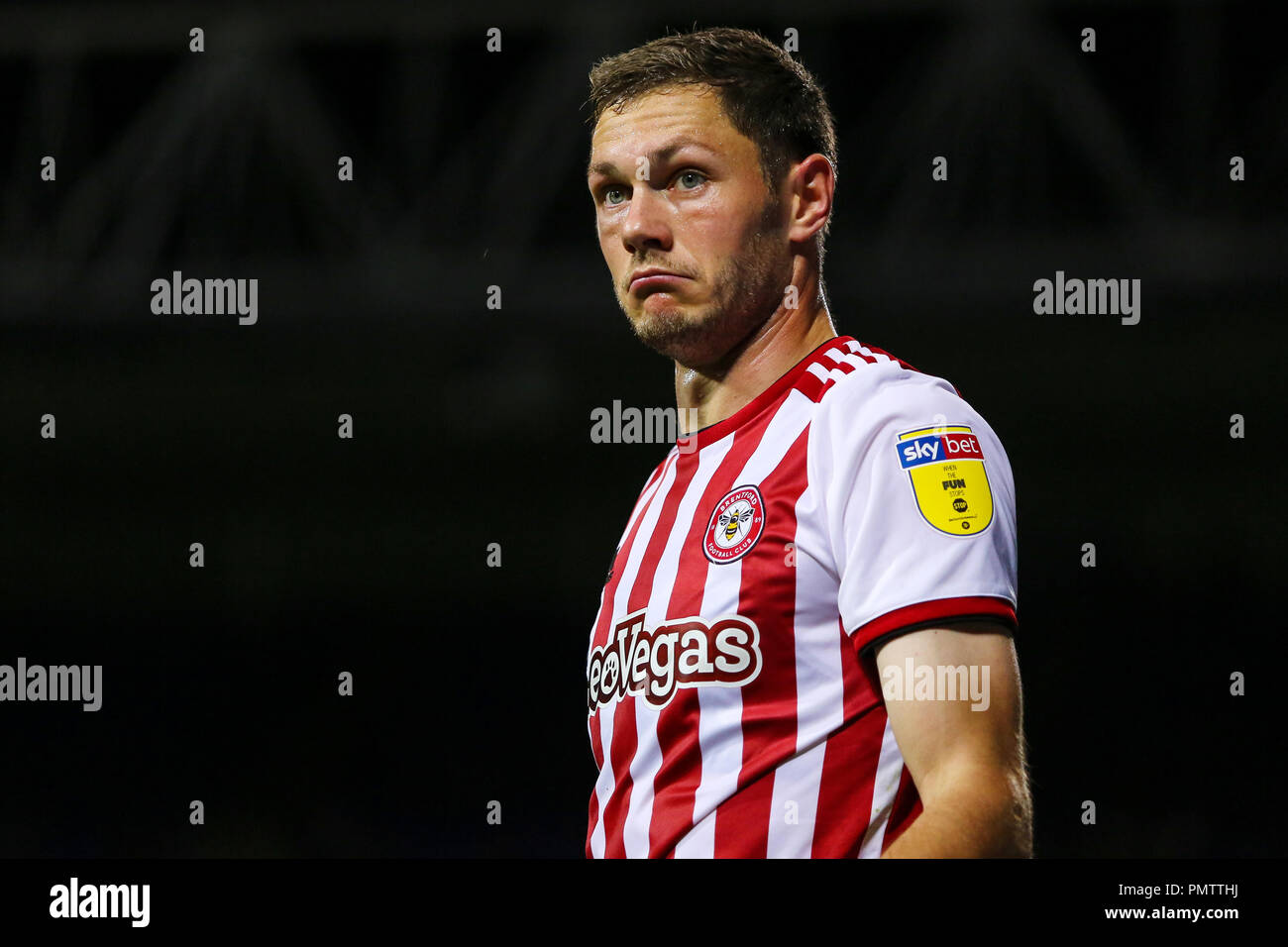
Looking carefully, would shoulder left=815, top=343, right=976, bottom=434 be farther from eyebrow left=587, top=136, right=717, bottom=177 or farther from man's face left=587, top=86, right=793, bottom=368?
eyebrow left=587, top=136, right=717, bottom=177

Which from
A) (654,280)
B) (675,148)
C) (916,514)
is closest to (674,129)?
(675,148)

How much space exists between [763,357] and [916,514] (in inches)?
22.3

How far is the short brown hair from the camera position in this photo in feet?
6.68

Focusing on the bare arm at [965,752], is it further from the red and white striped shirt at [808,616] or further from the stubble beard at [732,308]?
the stubble beard at [732,308]

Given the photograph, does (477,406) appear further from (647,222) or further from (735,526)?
(735,526)

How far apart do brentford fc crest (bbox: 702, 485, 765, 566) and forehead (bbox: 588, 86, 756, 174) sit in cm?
61

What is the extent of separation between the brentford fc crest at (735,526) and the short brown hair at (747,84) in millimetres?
575

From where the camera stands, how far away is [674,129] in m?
2.01

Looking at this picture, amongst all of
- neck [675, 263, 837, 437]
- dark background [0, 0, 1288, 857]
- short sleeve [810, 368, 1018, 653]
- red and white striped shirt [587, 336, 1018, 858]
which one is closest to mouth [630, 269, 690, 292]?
neck [675, 263, 837, 437]

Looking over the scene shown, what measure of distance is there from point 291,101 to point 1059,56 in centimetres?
262

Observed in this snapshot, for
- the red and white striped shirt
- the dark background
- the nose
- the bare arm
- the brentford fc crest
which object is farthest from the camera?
the dark background

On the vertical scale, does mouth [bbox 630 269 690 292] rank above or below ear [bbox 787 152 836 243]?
below

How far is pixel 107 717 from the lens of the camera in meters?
4.95

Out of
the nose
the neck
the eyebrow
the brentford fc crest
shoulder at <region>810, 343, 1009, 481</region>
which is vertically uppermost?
the eyebrow
